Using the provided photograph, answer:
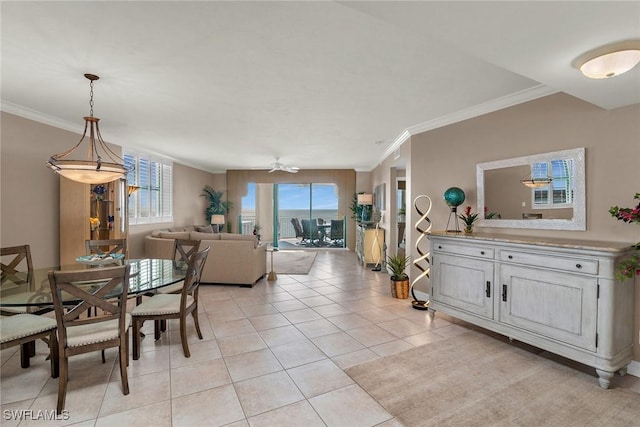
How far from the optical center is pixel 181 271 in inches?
121

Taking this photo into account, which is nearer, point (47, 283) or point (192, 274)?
point (47, 283)

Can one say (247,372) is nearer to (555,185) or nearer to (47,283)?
(47,283)

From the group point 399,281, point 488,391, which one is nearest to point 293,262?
point 399,281

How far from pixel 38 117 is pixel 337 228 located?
7.08 metres

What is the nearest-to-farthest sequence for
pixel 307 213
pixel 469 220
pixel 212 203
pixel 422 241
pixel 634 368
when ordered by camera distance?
pixel 634 368
pixel 469 220
pixel 422 241
pixel 212 203
pixel 307 213

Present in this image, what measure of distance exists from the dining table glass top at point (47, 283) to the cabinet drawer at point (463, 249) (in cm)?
280

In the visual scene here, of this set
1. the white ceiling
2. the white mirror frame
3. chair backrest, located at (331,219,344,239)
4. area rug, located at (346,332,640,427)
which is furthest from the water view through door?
area rug, located at (346,332,640,427)

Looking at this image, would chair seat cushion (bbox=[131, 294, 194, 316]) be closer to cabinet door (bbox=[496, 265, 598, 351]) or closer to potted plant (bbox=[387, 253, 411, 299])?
potted plant (bbox=[387, 253, 411, 299])

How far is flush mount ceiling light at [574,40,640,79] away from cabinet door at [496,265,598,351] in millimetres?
1496

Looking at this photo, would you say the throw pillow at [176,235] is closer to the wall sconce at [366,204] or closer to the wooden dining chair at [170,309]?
the wooden dining chair at [170,309]

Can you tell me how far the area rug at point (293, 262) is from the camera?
21.0 feet

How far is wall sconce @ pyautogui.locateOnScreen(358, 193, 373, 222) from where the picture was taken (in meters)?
7.55

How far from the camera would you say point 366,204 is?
26.1ft

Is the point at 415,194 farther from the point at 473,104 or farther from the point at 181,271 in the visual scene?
the point at 181,271
